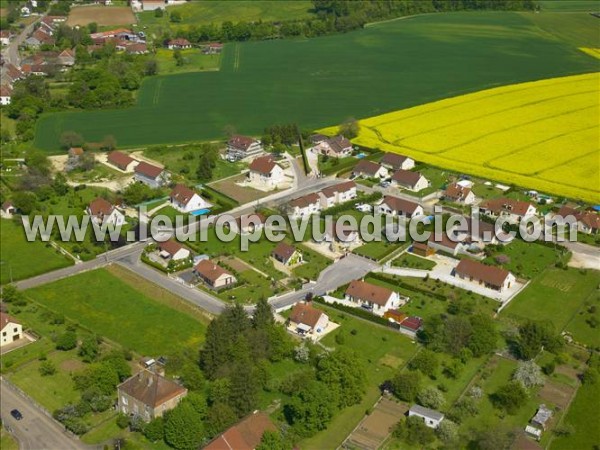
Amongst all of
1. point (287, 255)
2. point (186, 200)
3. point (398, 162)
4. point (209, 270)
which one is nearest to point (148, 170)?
point (186, 200)

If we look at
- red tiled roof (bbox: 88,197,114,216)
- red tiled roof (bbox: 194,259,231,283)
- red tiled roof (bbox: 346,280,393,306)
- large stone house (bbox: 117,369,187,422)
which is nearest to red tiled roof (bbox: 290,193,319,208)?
red tiled roof (bbox: 194,259,231,283)

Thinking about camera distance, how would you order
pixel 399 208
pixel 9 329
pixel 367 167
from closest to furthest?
pixel 9 329, pixel 399 208, pixel 367 167

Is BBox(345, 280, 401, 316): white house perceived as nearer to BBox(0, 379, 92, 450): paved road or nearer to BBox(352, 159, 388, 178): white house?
BBox(0, 379, 92, 450): paved road

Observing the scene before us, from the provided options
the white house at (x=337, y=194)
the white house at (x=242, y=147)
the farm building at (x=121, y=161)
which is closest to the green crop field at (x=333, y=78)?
the farm building at (x=121, y=161)

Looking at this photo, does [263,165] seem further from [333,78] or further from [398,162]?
[333,78]

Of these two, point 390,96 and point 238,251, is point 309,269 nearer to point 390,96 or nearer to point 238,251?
point 238,251

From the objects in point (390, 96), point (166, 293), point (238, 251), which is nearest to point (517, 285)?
point (238, 251)
